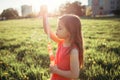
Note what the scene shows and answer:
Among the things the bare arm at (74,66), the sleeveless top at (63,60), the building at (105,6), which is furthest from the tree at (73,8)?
the bare arm at (74,66)

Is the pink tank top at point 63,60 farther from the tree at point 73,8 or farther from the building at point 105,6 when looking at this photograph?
the building at point 105,6

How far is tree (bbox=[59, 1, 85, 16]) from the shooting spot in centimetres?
6662

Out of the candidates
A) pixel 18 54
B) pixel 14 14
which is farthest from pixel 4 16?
pixel 18 54

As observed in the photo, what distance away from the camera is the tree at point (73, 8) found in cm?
6662

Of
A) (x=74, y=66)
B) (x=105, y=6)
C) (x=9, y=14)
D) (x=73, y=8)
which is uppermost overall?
(x=105, y=6)

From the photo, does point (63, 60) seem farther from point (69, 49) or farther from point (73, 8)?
point (73, 8)

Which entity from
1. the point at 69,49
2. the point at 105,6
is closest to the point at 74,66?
the point at 69,49

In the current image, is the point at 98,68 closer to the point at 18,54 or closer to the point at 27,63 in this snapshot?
the point at 27,63

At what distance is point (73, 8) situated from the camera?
6719 cm

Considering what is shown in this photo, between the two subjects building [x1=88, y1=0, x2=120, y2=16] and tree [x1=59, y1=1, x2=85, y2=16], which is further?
building [x1=88, y1=0, x2=120, y2=16]

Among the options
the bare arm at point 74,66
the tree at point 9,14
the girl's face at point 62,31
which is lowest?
the tree at point 9,14

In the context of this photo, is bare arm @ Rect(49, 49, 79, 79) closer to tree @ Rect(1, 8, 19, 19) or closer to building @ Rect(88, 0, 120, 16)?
tree @ Rect(1, 8, 19, 19)

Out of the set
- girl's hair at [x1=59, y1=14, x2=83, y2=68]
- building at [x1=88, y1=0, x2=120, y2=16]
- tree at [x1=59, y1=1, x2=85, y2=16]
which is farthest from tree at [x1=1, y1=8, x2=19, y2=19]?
girl's hair at [x1=59, y1=14, x2=83, y2=68]

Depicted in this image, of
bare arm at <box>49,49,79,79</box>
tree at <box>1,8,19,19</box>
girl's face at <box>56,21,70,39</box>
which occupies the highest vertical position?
girl's face at <box>56,21,70,39</box>
